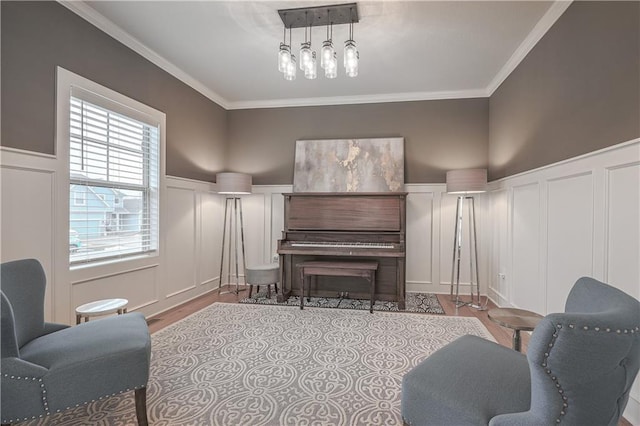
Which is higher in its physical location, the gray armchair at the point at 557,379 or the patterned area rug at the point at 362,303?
the gray armchair at the point at 557,379

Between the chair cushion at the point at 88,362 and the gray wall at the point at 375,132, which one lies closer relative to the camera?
the chair cushion at the point at 88,362

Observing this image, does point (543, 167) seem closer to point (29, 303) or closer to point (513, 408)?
point (513, 408)

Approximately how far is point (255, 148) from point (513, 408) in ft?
14.7

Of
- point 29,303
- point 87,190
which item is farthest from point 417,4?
point 29,303

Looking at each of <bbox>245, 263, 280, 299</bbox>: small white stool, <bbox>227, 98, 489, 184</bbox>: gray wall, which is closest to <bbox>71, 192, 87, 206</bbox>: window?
<bbox>245, 263, 280, 299</bbox>: small white stool

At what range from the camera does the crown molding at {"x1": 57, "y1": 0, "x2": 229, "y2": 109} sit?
251cm

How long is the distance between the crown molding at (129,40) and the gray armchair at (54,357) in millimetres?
2079

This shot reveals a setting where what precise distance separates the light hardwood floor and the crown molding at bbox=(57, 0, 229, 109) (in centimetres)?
278

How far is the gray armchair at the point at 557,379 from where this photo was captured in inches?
36.4

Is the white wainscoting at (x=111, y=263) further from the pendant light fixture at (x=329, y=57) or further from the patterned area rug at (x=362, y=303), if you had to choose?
the pendant light fixture at (x=329, y=57)

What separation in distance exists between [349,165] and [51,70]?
3.31 metres

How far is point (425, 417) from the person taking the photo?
1.31 m

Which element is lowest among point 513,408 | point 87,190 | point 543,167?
point 513,408

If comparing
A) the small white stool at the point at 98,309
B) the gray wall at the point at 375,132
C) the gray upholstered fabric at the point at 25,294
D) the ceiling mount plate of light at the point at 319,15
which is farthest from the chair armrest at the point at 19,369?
the gray wall at the point at 375,132
